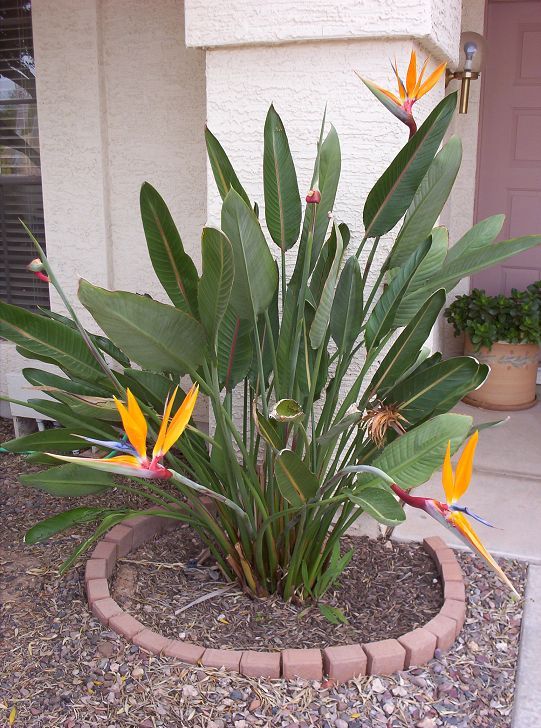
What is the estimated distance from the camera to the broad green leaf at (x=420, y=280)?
235 centimetres

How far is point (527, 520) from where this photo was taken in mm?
3098

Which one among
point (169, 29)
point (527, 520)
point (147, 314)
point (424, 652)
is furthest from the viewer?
point (169, 29)

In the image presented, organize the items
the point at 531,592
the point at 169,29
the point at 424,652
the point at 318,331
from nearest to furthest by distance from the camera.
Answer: the point at 318,331, the point at 424,652, the point at 531,592, the point at 169,29

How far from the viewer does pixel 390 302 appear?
2248 mm

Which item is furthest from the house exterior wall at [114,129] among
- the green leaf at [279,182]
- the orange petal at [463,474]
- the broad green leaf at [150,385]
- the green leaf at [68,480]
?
the orange petal at [463,474]

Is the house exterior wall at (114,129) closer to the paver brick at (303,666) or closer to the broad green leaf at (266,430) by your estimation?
the broad green leaf at (266,430)

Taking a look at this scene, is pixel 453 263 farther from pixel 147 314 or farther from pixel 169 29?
pixel 169 29

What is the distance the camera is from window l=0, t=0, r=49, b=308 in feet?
13.7

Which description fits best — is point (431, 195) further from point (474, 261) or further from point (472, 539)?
point (472, 539)

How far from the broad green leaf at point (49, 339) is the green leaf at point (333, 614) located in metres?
1.05

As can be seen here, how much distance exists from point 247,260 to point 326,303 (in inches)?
9.7

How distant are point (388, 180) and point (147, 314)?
2.84ft

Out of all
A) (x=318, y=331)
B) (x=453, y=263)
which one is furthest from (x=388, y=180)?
(x=318, y=331)

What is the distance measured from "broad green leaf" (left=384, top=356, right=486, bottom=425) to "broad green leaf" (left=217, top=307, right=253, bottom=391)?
467 mm
